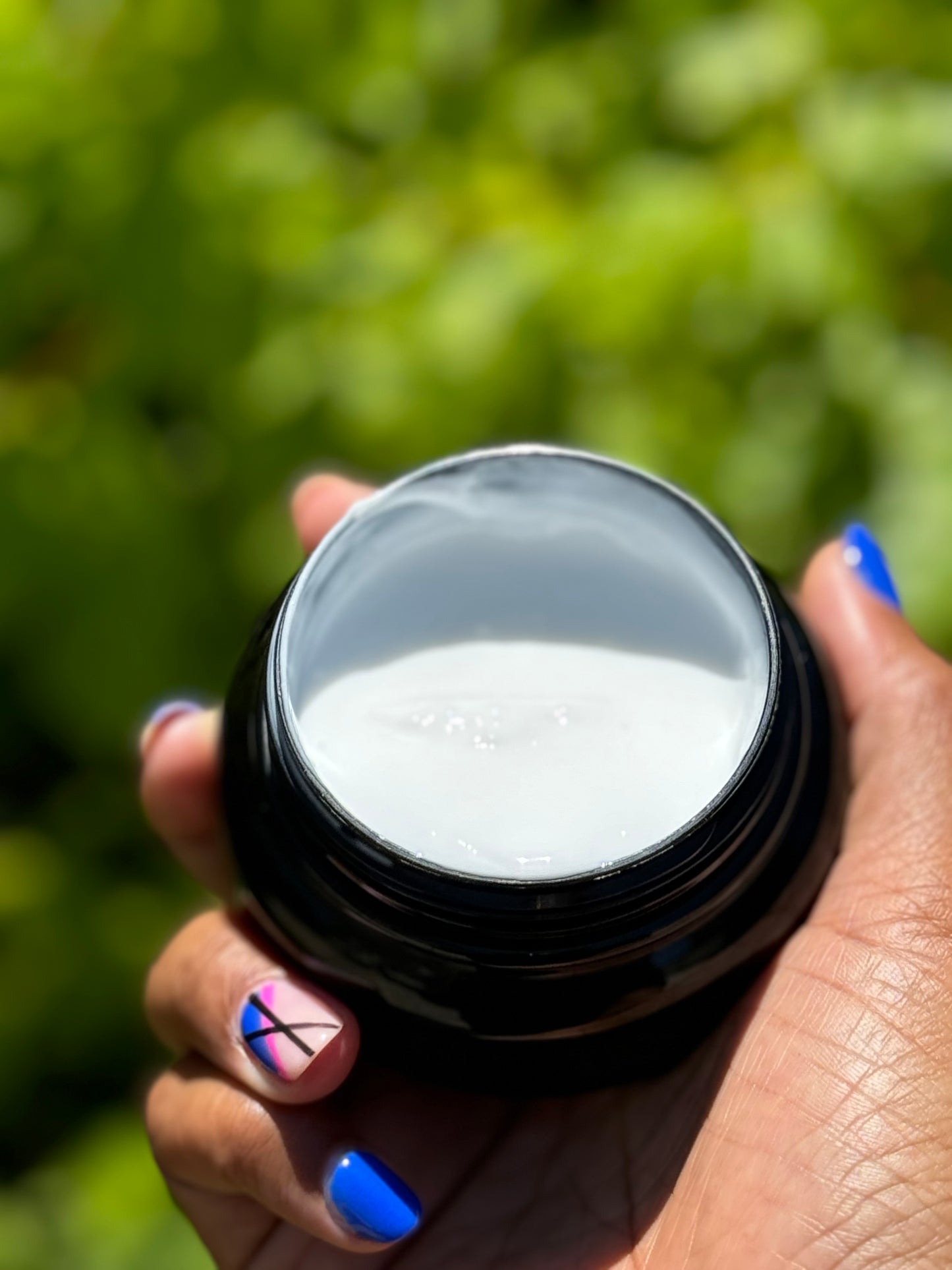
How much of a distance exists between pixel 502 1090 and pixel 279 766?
23 cm

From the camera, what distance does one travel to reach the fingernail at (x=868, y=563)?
1.05 metres

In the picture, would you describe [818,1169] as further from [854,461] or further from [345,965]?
[854,461]

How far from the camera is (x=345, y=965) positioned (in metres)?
0.77

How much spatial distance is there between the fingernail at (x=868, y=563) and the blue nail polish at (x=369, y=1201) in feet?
1.86

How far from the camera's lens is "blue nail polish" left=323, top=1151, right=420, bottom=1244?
0.87m

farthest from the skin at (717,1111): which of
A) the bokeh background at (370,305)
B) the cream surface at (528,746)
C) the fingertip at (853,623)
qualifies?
the bokeh background at (370,305)

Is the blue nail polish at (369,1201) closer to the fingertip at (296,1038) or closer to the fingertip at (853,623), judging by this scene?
the fingertip at (296,1038)

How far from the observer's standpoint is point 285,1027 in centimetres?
85

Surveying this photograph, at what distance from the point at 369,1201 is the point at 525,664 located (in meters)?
0.37

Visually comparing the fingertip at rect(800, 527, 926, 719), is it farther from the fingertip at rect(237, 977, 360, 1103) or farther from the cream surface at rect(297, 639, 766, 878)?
the fingertip at rect(237, 977, 360, 1103)

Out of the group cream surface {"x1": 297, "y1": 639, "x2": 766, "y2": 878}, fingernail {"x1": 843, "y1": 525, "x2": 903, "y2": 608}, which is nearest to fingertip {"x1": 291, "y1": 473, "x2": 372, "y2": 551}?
cream surface {"x1": 297, "y1": 639, "x2": 766, "y2": 878}

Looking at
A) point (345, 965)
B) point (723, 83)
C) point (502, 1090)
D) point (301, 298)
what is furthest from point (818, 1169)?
point (723, 83)

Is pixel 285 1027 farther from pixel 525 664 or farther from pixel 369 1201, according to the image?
pixel 525 664

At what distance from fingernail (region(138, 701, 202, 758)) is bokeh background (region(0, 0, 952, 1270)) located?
0.36 m
